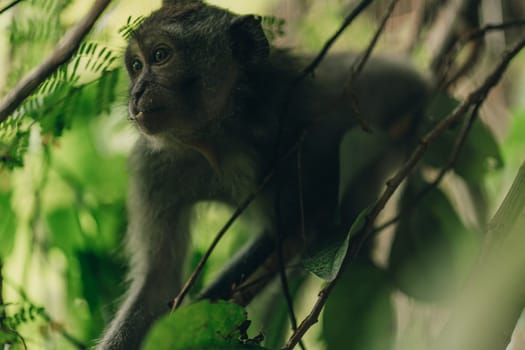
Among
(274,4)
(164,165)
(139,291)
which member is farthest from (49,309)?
(274,4)

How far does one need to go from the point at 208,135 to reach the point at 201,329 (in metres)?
1.03

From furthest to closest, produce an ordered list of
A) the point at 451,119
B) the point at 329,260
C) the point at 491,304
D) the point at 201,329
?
the point at 451,119, the point at 329,260, the point at 201,329, the point at 491,304

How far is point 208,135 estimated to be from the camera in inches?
88.4

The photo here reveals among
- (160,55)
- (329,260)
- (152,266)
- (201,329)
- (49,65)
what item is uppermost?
(49,65)

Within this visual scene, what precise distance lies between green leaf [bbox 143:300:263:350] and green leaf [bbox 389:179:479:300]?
1.08 meters

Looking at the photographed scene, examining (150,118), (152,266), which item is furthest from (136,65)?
(152,266)

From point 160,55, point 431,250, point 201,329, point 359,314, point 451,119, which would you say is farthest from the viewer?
point 431,250

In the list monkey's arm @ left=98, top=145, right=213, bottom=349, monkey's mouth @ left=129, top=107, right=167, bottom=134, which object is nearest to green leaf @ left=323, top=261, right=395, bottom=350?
monkey's arm @ left=98, top=145, right=213, bottom=349

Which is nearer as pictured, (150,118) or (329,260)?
(329,260)

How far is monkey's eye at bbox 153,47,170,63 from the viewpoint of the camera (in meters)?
2.10

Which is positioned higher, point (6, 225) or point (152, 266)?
point (6, 225)

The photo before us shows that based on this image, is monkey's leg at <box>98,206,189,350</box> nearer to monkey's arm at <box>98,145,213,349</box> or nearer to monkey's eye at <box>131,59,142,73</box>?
monkey's arm at <box>98,145,213,349</box>

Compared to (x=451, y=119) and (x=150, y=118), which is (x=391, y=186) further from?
(x=150, y=118)

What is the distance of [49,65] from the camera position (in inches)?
55.9
